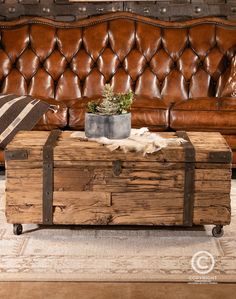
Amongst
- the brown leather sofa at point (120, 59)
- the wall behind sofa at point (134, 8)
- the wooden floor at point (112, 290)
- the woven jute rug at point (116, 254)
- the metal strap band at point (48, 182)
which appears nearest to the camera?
the wooden floor at point (112, 290)

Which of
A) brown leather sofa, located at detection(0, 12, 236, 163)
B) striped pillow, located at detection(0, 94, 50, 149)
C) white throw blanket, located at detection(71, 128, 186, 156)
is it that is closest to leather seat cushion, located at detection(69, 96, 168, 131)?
striped pillow, located at detection(0, 94, 50, 149)

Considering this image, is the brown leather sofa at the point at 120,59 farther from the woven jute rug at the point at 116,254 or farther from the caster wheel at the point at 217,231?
the caster wheel at the point at 217,231

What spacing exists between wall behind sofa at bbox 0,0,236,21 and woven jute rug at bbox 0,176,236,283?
237cm

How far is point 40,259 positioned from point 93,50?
2.47 m

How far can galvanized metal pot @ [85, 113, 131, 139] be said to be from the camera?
326cm

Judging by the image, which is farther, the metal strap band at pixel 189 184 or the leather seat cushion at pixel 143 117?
the leather seat cushion at pixel 143 117

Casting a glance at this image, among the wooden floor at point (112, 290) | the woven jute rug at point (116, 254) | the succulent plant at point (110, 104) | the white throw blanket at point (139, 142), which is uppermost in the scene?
the succulent plant at point (110, 104)

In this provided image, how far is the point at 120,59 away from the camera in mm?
5039

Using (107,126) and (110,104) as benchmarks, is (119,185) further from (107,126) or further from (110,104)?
(110,104)

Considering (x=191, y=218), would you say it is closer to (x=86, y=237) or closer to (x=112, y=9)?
(x=86, y=237)

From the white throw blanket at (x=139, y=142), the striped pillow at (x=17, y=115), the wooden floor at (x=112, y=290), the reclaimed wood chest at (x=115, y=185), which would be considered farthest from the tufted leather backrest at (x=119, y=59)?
the wooden floor at (x=112, y=290)

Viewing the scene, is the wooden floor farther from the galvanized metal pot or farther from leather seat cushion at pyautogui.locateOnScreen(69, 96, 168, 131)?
leather seat cushion at pyautogui.locateOnScreen(69, 96, 168, 131)

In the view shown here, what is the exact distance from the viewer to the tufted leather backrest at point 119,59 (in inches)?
197

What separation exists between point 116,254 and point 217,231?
0.58 m
